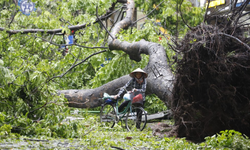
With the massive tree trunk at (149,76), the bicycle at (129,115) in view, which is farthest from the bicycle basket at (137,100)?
the massive tree trunk at (149,76)

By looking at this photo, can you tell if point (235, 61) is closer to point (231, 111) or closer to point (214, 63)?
point (214, 63)

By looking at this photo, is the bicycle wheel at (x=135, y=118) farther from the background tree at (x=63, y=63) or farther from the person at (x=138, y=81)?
the background tree at (x=63, y=63)

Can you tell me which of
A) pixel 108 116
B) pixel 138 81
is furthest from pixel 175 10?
pixel 108 116

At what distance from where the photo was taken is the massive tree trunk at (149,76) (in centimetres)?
748

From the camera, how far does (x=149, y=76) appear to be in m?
8.38

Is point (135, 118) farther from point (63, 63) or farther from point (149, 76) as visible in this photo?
point (63, 63)

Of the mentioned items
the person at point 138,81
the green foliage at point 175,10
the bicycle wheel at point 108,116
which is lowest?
the bicycle wheel at point 108,116

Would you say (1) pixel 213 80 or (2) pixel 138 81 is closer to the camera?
(1) pixel 213 80

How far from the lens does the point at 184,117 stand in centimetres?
604

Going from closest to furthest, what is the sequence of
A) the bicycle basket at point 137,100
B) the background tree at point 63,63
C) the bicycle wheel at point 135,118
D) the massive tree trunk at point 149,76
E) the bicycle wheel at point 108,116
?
the background tree at point 63,63
the massive tree trunk at point 149,76
the bicycle basket at point 137,100
the bicycle wheel at point 135,118
the bicycle wheel at point 108,116

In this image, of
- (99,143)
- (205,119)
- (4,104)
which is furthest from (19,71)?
(205,119)

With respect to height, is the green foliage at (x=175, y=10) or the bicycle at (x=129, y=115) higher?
the green foliage at (x=175, y=10)

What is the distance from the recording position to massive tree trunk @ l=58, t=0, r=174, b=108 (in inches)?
294

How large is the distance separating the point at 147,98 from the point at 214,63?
5.20 m
